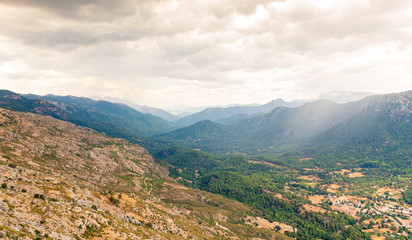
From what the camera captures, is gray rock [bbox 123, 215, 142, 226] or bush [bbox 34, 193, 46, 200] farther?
gray rock [bbox 123, 215, 142, 226]

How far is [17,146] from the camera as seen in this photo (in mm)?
134750

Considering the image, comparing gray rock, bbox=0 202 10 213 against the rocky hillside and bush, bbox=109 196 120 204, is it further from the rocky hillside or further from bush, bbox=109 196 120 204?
bush, bbox=109 196 120 204

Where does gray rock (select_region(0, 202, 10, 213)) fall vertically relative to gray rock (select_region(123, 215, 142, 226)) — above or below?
above

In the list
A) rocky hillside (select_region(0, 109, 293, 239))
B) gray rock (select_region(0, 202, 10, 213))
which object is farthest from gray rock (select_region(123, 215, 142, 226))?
gray rock (select_region(0, 202, 10, 213))

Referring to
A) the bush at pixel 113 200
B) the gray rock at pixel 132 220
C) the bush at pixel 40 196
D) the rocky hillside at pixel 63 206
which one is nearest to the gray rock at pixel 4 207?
the rocky hillside at pixel 63 206

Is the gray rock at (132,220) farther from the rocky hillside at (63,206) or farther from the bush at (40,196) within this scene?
the bush at (40,196)

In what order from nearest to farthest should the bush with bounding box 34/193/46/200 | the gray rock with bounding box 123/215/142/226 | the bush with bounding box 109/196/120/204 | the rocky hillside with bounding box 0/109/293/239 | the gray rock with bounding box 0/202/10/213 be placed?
the gray rock with bounding box 0/202/10/213, the rocky hillside with bounding box 0/109/293/239, the bush with bounding box 34/193/46/200, the gray rock with bounding box 123/215/142/226, the bush with bounding box 109/196/120/204

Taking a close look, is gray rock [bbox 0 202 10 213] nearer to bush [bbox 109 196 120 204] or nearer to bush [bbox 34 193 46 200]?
bush [bbox 34 193 46 200]

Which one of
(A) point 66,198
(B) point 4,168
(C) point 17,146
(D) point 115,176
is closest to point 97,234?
(A) point 66,198

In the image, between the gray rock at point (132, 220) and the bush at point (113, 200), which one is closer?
the gray rock at point (132, 220)

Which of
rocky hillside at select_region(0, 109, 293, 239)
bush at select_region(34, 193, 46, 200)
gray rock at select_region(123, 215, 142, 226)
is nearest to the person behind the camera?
rocky hillside at select_region(0, 109, 293, 239)

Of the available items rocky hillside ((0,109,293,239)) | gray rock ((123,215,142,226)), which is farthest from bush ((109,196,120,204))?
gray rock ((123,215,142,226))

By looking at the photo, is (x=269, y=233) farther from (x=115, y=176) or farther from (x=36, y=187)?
(x=36, y=187)

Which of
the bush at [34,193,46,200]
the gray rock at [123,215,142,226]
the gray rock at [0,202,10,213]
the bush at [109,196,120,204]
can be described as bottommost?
the gray rock at [123,215,142,226]
